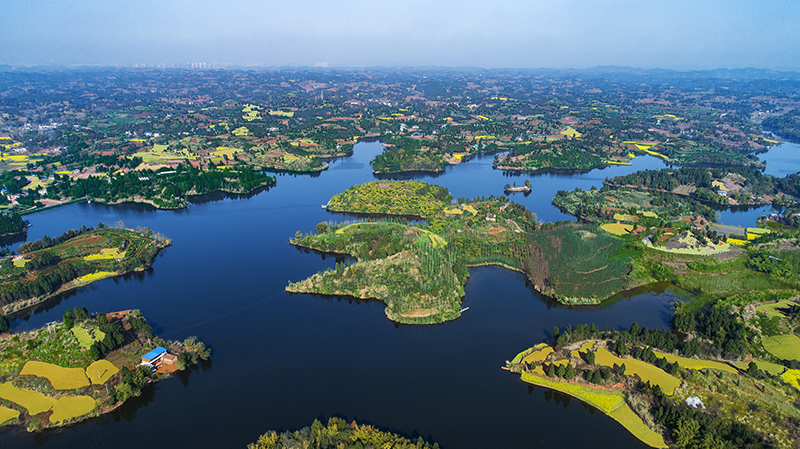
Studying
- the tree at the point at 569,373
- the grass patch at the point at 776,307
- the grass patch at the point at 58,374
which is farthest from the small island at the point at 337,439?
the grass patch at the point at 776,307

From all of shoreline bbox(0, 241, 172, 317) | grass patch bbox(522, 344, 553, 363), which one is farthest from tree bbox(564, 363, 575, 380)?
shoreline bbox(0, 241, 172, 317)

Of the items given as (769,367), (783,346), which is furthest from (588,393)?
(783,346)

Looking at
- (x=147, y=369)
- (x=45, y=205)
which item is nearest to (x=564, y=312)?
(x=147, y=369)

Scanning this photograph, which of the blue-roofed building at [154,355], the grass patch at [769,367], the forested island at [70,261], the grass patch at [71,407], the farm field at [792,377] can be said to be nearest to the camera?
the grass patch at [71,407]

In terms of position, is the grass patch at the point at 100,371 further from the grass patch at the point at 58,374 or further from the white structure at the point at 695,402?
the white structure at the point at 695,402

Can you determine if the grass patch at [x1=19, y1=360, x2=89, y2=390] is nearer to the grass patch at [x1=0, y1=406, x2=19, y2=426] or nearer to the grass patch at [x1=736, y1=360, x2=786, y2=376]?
the grass patch at [x1=0, y1=406, x2=19, y2=426]

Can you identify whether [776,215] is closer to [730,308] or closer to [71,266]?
[730,308]
